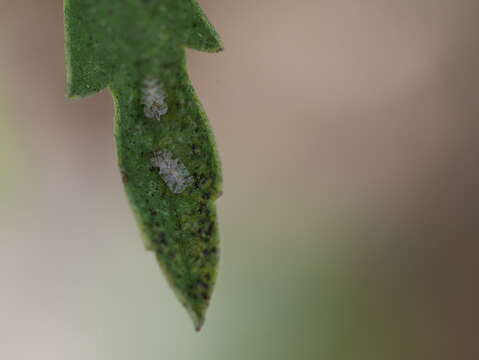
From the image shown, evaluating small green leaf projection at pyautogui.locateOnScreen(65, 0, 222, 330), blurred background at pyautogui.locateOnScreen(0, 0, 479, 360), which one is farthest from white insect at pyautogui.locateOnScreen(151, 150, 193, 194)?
blurred background at pyautogui.locateOnScreen(0, 0, 479, 360)

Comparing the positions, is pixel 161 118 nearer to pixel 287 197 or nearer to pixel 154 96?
pixel 154 96

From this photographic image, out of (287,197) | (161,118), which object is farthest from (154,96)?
(287,197)

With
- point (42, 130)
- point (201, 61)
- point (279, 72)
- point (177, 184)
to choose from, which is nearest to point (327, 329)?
point (279, 72)

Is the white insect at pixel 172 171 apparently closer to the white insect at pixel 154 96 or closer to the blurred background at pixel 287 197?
the white insect at pixel 154 96

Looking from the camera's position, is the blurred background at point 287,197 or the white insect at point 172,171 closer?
the white insect at point 172,171

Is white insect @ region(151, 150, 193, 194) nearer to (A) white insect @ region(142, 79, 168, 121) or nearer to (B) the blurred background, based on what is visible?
(A) white insect @ region(142, 79, 168, 121)

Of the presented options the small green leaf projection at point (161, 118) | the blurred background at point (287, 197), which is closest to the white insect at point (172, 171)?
the small green leaf projection at point (161, 118)
